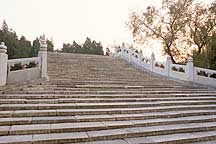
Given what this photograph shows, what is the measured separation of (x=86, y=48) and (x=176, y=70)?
20369 millimetres

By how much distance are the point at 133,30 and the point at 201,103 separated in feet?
42.5

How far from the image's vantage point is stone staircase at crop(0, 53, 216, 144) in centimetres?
454

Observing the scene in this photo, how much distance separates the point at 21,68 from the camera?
8.16 meters

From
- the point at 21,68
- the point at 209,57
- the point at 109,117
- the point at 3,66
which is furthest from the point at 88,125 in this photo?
the point at 209,57

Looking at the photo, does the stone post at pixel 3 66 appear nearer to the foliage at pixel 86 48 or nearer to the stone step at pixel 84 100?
the stone step at pixel 84 100

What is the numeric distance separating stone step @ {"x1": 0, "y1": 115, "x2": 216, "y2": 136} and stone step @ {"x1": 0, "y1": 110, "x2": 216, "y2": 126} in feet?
0.49

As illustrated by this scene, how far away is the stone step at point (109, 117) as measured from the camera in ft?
16.2

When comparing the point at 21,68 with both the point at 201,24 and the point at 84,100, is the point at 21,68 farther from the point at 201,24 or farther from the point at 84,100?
the point at 201,24

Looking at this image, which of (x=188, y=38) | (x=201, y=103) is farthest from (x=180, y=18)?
(x=201, y=103)

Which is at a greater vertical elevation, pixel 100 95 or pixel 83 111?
pixel 100 95

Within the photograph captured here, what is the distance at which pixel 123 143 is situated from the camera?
172 inches

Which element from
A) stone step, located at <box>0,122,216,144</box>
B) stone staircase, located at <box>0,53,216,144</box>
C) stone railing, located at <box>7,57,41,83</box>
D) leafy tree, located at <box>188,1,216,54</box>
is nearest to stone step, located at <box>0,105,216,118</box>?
stone staircase, located at <box>0,53,216,144</box>

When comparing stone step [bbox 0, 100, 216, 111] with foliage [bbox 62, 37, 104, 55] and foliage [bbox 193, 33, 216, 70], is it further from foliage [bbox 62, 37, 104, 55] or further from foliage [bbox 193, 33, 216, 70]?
foliage [bbox 62, 37, 104, 55]

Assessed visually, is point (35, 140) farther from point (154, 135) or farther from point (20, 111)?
point (154, 135)
